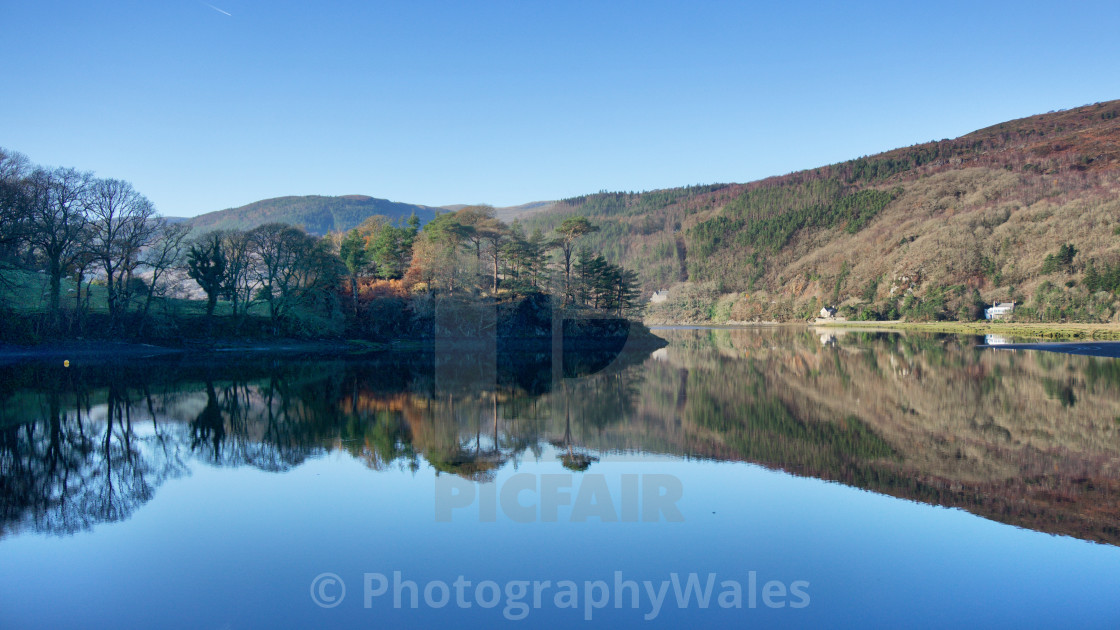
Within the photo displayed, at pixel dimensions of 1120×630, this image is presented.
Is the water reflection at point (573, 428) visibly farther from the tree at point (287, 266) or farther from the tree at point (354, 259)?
the tree at point (354, 259)

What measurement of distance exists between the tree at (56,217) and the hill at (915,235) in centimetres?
8621

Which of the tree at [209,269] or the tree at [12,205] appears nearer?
the tree at [12,205]

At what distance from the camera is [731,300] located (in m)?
131

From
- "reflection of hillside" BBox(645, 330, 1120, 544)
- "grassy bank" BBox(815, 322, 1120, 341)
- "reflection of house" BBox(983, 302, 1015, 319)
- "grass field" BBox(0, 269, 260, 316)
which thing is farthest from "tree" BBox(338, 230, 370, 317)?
"reflection of house" BBox(983, 302, 1015, 319)

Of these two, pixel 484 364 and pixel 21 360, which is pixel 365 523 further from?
pixel 21 360

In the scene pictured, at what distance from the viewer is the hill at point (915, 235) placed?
76.9 meters

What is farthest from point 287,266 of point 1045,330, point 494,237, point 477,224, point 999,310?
point 999,310

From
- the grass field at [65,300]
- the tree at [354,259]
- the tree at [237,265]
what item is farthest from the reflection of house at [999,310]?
the grass field at [65,300]

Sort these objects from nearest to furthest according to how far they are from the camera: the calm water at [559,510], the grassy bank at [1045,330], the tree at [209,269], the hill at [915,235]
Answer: the calm water at [559,510] → the tree at [209,269] → the grassy bank at [1045,330] → the hill at [915,235]

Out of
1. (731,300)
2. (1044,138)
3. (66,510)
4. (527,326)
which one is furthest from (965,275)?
(66,510)

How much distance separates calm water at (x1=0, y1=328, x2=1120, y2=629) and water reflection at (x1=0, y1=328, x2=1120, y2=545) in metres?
0.10

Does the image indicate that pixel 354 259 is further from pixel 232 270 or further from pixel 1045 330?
pixel 1045 330

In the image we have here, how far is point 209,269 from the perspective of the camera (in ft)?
135

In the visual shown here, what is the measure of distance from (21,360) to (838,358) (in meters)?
43.9
